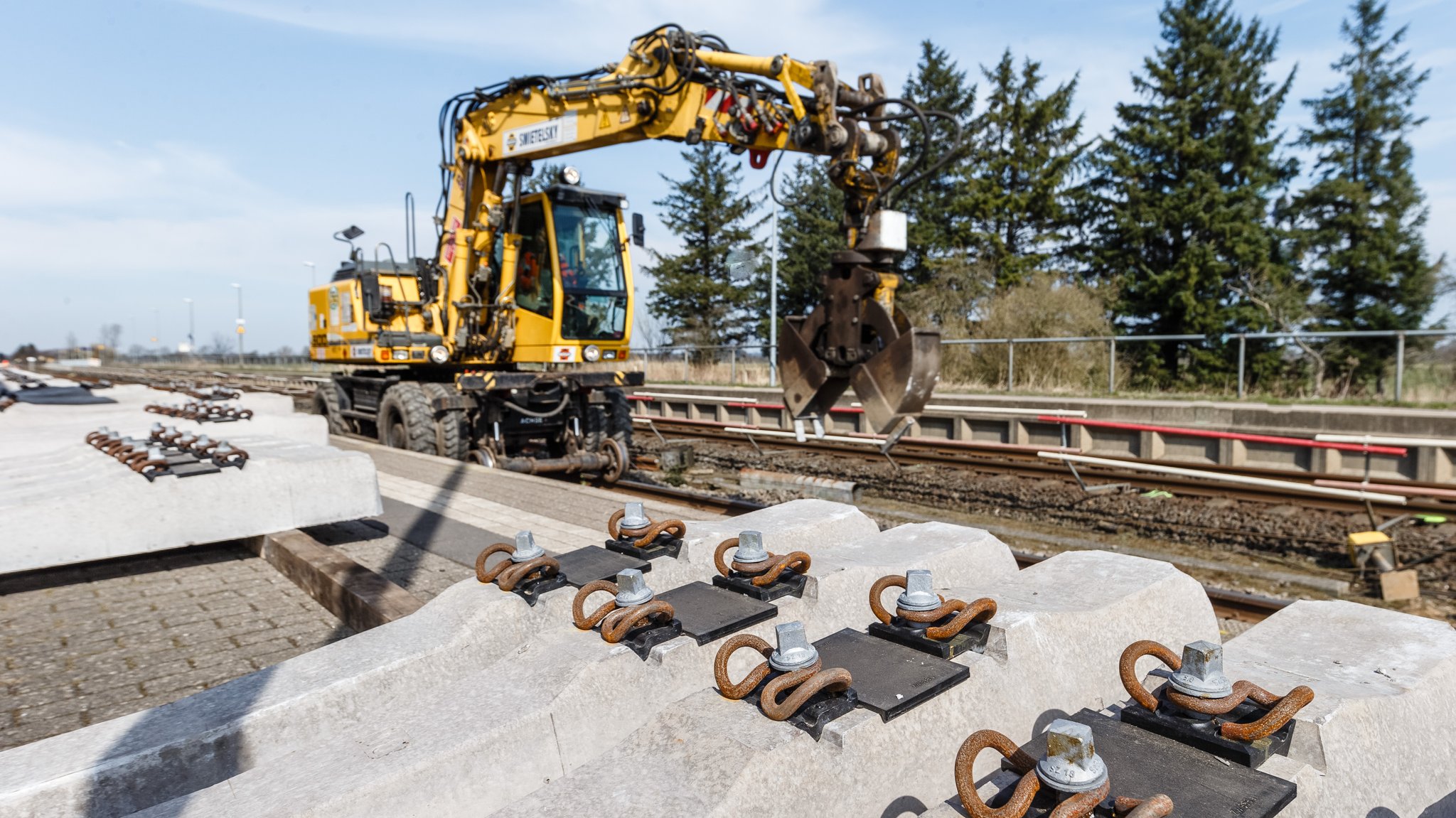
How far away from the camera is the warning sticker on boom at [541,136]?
32.8ft

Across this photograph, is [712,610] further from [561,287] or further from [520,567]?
[561,287]

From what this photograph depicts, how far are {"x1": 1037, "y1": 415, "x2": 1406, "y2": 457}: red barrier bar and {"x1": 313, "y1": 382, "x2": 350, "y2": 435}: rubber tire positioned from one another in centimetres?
1238

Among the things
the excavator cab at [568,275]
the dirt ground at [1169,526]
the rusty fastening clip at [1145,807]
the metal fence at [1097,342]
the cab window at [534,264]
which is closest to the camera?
the rusty fastening clip at [1145,807]

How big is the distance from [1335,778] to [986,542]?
150 cm

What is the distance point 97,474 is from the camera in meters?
4.75

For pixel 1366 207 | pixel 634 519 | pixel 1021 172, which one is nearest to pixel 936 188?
pixel 1021 172

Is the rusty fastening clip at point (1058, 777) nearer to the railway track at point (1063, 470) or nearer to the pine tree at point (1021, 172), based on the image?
the railway track at point (1063, 470)

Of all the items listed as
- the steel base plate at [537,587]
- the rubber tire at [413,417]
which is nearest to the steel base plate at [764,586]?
the steel base plate at [537,587]

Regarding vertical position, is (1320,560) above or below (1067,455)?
below

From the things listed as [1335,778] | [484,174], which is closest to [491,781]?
[1335,778]

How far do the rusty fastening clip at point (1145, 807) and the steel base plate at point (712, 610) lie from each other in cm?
106

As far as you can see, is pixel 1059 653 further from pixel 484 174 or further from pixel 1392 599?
pixel 484 174

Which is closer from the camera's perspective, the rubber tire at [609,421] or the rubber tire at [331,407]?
the rubber tire at [609,421]

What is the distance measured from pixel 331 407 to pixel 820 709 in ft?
51.5
